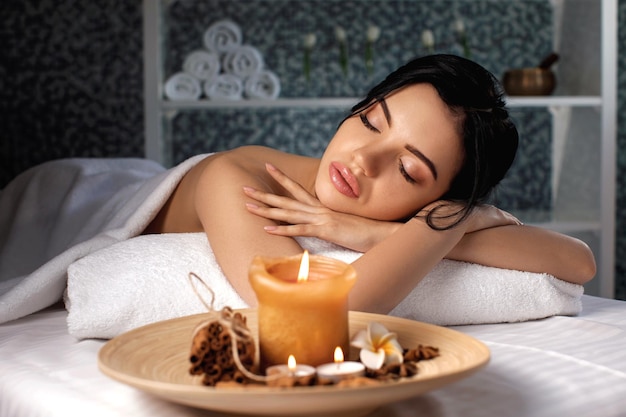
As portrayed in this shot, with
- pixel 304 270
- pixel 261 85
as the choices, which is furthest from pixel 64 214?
pixel 304 270

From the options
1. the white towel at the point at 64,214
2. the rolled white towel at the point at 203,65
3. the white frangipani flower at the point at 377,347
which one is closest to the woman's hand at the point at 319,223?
the white towel at the point at 64,214

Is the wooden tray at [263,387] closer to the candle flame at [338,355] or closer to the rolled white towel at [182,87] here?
the candle flame at [338,355]

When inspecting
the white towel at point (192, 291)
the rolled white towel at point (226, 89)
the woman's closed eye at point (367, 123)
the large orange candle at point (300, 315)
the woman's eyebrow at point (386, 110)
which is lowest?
the white towel at point (192, 291)

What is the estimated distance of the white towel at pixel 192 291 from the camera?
42.9 inches

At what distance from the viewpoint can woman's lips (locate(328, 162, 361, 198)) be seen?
1.29 m

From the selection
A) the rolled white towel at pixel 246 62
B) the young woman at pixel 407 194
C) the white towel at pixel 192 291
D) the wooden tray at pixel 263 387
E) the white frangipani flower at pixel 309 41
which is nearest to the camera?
the wooden tray at pixel 263 387

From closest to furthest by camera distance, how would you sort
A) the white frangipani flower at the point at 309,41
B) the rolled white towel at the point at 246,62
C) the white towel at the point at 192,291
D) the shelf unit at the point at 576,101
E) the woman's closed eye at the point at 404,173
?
the white towel at the point at 192,291, the woman's closed eye at the point at 404,173, the shelf unit at the point at 576,101, the rolled white towel at the point at 246,62, the white frangipani flower at the point at 309,41

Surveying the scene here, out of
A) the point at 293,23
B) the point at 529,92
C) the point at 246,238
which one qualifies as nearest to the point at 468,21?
the point at 529,92

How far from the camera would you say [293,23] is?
10.5 ft

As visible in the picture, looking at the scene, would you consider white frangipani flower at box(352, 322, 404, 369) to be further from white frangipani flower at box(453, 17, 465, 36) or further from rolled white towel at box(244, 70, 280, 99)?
white frangipani flower at box(453, 17, 465, 36)

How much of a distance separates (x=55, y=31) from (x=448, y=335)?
2559mm

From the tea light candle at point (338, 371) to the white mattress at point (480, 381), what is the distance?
0.28 ft

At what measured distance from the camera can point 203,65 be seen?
2.92 meters

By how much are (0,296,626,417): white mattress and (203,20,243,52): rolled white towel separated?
1.99 m
